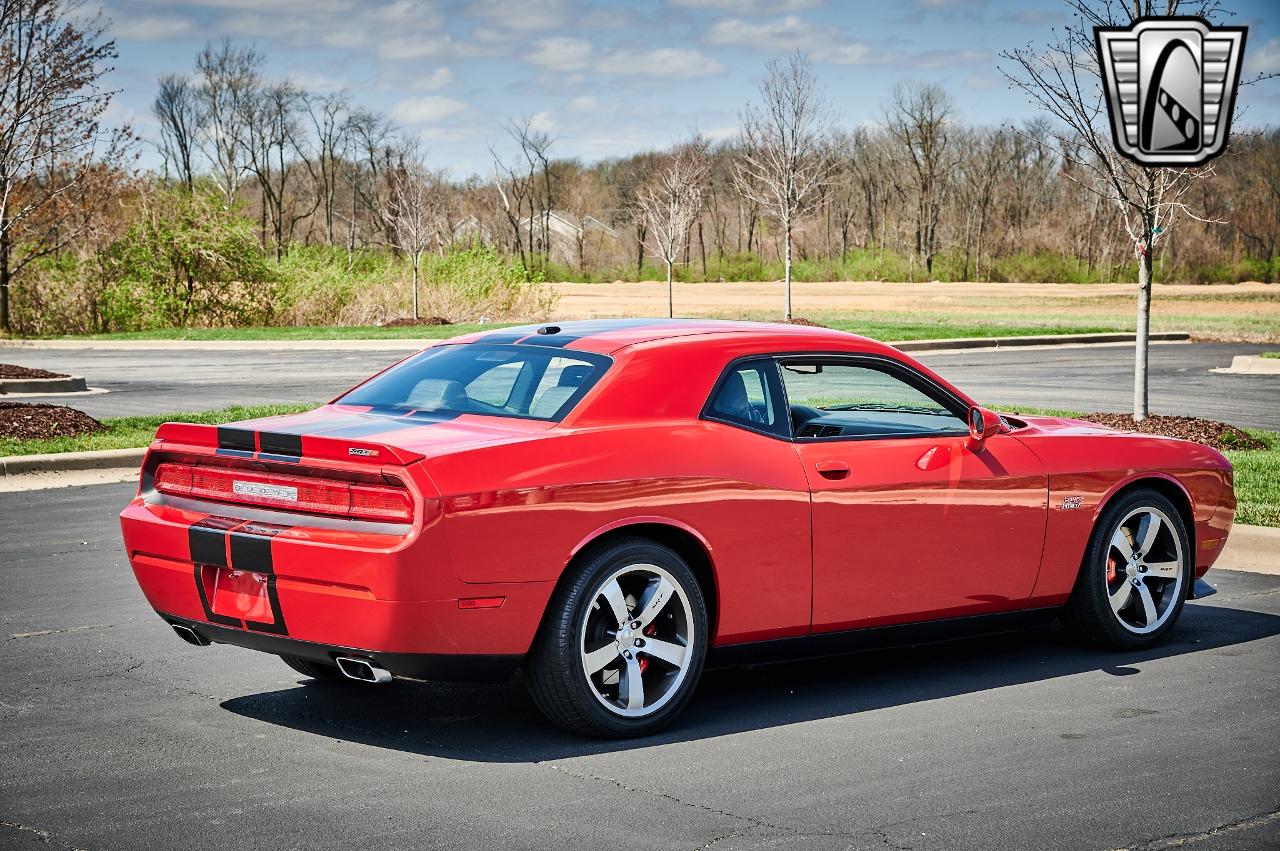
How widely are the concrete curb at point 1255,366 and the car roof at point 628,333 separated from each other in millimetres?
21843

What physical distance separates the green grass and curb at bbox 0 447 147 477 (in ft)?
1.24

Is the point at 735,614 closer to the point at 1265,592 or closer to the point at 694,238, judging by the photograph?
the point at 1265,592

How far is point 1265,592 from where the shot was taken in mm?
8773

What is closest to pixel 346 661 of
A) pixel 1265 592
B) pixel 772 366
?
pixel 772 366

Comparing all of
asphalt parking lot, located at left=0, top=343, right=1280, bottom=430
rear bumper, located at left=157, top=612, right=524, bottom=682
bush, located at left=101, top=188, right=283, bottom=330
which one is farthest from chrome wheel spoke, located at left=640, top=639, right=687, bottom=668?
bush, located at left=101, top=188, right=283, bottom=330

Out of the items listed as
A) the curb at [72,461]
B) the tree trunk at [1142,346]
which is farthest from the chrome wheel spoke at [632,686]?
the tree trunk at [1142,346]

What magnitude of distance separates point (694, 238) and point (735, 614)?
95.8 meters

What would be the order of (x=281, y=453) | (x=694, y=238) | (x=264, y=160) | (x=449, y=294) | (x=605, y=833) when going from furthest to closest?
(x=694, y=238), (x=264, y=160), (x=449, y=294), (x=281, y=453), (x=605, y=833)

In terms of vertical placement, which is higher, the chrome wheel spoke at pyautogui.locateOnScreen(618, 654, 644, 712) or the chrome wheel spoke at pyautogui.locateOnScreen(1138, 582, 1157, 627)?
the chrome wheel spoke at pyautogui.locateOnScreen(618, 654, 644, 712)

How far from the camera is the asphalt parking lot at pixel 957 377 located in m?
20.2

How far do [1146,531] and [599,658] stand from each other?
10.0 feet

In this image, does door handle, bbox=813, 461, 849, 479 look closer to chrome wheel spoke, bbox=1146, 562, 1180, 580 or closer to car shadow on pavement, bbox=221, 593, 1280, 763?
car shadow on pavement, bbox=221, 593, 1280, 763

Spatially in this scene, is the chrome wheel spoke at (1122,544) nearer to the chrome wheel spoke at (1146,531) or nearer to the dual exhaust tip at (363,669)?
the chrome wheel spoke at (1146,531)

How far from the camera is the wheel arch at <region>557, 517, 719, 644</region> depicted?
557 centimetres
